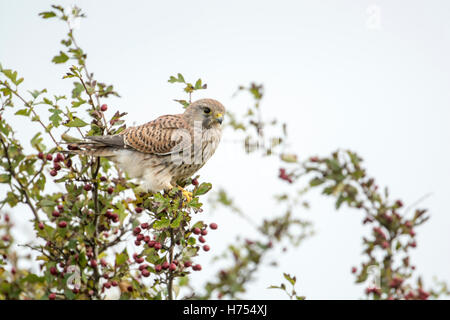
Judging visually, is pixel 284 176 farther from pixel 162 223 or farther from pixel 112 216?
pixel 112 216

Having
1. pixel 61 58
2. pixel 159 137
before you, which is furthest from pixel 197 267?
pixel 61 58

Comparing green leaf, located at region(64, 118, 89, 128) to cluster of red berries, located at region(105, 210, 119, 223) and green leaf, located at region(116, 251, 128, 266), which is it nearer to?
cluster of red berries, located at region(105, 210, 119, 223)

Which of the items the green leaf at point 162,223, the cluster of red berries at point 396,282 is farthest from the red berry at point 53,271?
the cluster of red berries at point 396,282

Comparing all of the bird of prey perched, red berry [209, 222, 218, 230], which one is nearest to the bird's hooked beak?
the bird of prey perched

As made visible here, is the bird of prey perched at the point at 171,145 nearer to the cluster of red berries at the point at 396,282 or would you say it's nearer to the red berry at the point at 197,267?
the red berry at the point at 197,267

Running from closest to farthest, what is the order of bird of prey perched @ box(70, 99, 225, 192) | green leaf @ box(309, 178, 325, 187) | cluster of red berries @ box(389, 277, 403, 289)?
cluster of red berries @ box(389, 277, 403, 289) < green leaf @ box(309, 178, 325, 187) < bird of prey perched @ box(70, 99, 225, 192)

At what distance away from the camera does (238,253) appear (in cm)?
389

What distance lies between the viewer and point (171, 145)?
3.87 metres

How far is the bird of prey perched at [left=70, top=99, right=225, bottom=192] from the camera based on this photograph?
3660 mm

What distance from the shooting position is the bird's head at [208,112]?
3969 mm

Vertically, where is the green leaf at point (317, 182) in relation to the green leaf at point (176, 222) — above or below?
above

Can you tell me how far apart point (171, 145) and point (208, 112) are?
408 mm
